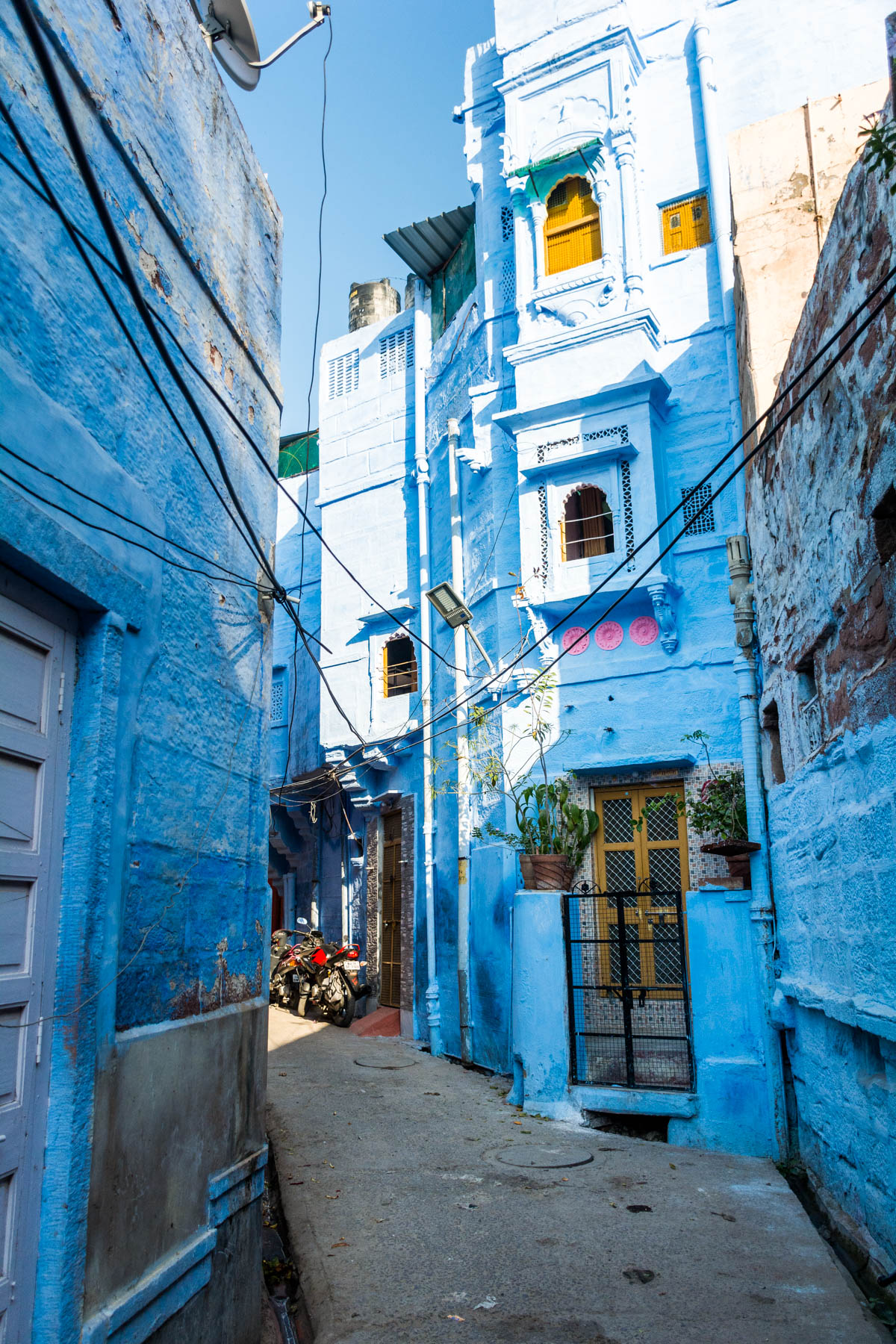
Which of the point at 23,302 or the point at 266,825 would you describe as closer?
the point at 23,302

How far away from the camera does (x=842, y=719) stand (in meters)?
5.12

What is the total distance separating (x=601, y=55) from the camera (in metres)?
12.1

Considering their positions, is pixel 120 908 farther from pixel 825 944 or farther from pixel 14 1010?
pixel 825 944

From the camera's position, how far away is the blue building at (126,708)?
309cm

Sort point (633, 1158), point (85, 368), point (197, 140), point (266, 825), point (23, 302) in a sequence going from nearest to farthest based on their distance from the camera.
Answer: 1. point (23, 302)
2. point (85, 368)
3. point (197, 140)
4. point (266, 825)
5. point (633, 1158)

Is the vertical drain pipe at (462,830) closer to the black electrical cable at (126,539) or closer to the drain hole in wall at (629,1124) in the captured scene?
the drain hole in wall at (629,1124)

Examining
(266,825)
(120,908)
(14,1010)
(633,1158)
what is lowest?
(633,1158)

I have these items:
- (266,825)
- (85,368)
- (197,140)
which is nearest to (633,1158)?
(266,825)

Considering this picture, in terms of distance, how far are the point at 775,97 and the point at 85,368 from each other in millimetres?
11058

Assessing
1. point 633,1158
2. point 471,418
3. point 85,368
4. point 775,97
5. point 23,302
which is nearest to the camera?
point 23,302

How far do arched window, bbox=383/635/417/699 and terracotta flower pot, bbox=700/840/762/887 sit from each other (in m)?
7.08

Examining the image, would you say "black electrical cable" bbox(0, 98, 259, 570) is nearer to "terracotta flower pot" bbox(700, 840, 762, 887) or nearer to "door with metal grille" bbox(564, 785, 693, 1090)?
"terracotta flower pot" bbox(700, 840, 762, 887)

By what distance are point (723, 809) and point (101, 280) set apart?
709 cm

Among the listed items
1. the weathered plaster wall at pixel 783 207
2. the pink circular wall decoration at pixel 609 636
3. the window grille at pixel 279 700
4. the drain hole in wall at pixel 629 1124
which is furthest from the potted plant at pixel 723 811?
the window grille at pixel 279 700
